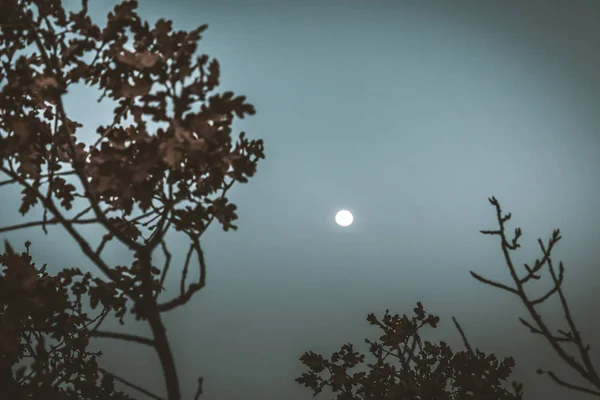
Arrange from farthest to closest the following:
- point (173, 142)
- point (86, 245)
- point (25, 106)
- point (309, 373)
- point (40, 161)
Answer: point (309, 373)
point (25, 106)
point (40, 161)
point (86, 245)
point (173, 142)

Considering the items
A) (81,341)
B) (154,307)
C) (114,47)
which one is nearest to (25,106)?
(114,47)

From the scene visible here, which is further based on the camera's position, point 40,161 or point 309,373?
point 309,373

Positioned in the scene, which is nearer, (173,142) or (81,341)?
(173,142)

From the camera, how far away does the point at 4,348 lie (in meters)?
3.02

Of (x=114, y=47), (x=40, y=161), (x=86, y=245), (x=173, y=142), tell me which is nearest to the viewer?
(x=173, y=142)

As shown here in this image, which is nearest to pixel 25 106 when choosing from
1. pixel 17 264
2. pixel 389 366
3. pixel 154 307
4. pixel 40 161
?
pixel 40 161

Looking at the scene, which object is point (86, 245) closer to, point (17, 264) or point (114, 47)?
point (17, 264)

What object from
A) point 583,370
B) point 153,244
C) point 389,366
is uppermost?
point 389,366

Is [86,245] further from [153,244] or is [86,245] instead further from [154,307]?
[154,307]

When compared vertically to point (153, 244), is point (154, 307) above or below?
below

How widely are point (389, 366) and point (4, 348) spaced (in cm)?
628

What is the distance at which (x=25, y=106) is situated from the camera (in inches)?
134

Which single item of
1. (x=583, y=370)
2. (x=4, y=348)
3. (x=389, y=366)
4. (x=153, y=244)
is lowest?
(x=4, y=348)

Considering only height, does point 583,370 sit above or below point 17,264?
below
